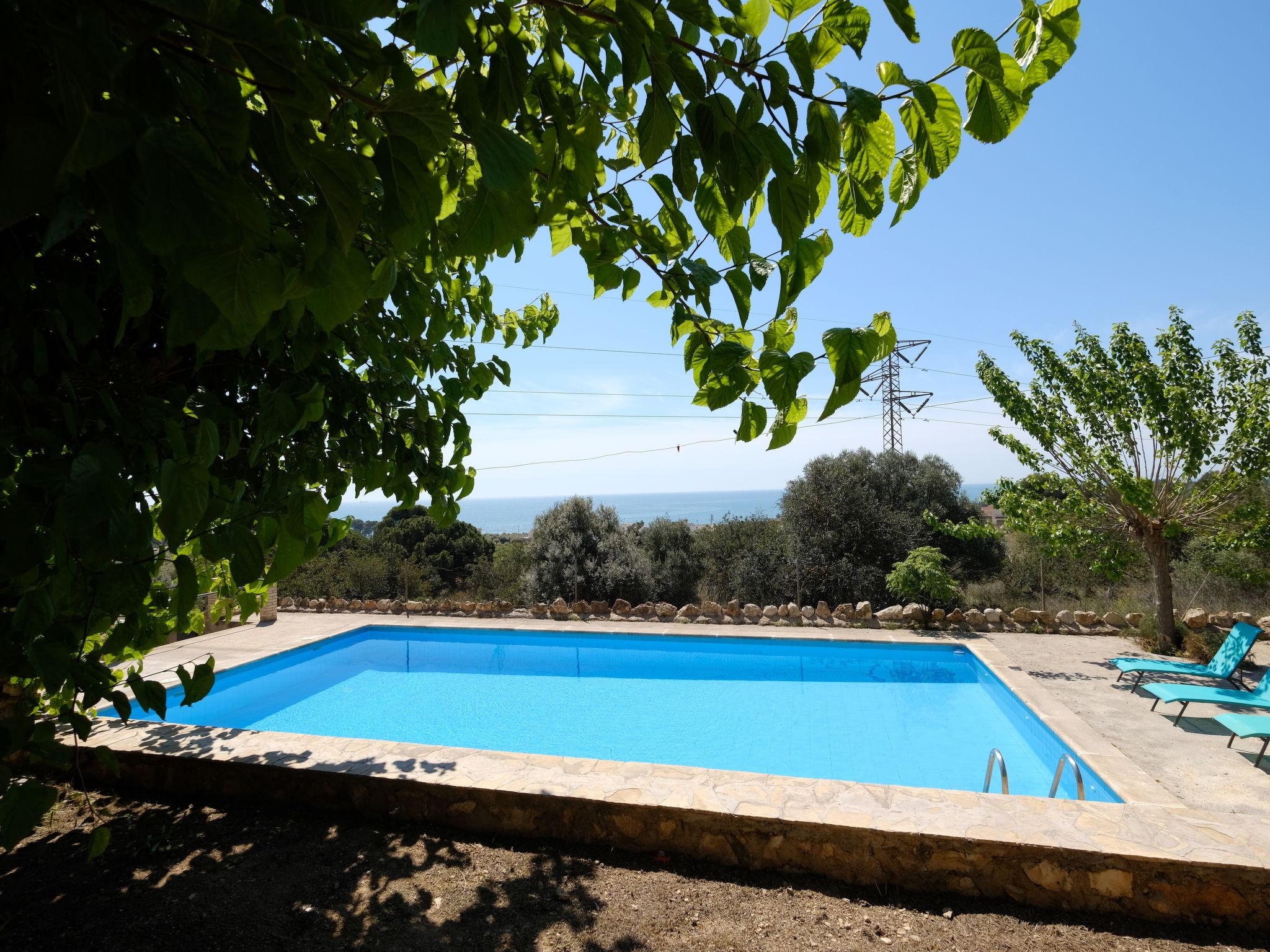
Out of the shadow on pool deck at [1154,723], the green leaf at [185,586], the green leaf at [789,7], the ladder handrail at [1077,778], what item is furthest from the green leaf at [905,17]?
the shadow on pool deck at [1154,723]

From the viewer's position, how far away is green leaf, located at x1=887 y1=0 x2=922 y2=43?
792 millimetres

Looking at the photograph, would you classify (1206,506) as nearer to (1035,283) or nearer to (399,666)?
(399,666)

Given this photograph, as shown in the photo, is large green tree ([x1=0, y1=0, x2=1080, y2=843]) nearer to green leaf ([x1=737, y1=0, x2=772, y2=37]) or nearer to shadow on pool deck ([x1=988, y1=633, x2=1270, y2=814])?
green leaf ([x1=737, y1=0, x2=772, y2=37])

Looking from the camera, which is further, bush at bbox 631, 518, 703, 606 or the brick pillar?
bush at bbox 631, 518, 703, 606

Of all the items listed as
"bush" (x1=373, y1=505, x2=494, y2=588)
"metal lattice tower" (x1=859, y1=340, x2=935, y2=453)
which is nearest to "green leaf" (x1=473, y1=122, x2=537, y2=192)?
"bush" (x1=373, y1=505, x2=494, y2=588)

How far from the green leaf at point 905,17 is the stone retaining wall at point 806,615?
373 inches

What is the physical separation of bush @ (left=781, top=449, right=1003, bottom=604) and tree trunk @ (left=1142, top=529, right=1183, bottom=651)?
396 cm

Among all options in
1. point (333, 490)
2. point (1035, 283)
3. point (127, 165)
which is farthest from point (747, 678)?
point (1035, 283)

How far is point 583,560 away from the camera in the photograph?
1244 centimetres

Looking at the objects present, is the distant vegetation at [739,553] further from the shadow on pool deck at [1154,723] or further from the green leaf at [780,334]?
the green leaf at [780,334]

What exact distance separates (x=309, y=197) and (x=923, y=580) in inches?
372

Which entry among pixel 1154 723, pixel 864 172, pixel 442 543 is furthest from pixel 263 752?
pixel 442 543

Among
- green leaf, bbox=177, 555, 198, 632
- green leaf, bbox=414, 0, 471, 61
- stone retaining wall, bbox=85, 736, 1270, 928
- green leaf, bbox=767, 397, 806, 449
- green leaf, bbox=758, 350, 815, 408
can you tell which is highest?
green leaf, bbox=414, 0, 471, 61

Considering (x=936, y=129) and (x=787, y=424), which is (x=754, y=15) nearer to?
(x=936, y=129)
